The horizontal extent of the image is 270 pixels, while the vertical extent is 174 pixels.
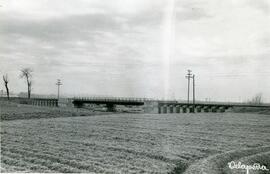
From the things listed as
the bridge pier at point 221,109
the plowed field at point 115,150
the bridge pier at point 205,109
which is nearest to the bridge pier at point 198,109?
the bridge pier at point 205,109

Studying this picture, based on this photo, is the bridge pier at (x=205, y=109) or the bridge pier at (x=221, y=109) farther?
the bridge pier at (x=205, y=109)

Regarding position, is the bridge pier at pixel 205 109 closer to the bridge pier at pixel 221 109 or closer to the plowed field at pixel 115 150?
the bridge pier at pixel 221 109

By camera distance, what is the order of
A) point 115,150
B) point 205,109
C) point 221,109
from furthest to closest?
point 205,109 < point 221,109 < point 115,150

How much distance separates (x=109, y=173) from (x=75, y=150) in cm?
383

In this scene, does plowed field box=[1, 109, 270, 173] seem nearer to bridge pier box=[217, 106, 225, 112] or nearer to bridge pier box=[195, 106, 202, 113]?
bridge pier box=[217, 106, 225, 112]

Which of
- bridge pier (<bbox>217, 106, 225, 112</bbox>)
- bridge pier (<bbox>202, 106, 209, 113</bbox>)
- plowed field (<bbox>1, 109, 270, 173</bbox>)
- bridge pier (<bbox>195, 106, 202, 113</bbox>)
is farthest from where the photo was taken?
bridge pier (<bbox>195, 106, 202, 113</bbox>)

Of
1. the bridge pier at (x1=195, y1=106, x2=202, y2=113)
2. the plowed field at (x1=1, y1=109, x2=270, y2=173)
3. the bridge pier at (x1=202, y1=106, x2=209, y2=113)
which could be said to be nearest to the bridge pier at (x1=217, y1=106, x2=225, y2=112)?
the bridge pier at (x1=202, y1=106, x2=209, y2=113)

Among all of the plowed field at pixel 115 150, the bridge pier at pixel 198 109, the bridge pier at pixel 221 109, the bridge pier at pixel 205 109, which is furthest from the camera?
the bridge pier at pixel 198 109

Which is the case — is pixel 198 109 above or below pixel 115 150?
above

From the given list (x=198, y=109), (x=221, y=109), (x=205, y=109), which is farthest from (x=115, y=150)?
(x=205, y=109)

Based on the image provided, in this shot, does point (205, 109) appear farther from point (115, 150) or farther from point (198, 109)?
point (115, 150)

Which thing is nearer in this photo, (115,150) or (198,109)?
(115,150)

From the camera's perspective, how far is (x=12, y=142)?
15.5m

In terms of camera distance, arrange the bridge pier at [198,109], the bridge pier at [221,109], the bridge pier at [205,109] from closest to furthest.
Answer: the bridge pier at [221,109], the bridge pier at [205,109], the bridge pier at [198,109]
